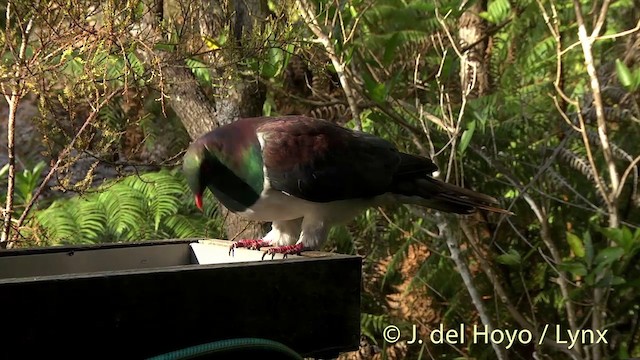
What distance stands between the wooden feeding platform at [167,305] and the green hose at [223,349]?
0.05 m

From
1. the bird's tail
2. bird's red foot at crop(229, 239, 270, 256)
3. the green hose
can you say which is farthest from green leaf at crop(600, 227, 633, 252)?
the green hose

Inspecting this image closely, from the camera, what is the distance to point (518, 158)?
2.74 meters

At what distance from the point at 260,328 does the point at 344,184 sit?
55 cm

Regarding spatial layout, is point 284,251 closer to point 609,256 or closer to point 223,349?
point 223,349

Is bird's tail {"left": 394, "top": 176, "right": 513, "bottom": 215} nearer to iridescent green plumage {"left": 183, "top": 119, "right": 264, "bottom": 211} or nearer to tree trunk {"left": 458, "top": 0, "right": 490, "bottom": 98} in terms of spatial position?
iridescent green plumage {"left": 183, "top": 119, "right": 264, "bottom": 211}

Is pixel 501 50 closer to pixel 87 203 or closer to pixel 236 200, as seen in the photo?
pixel 87 203

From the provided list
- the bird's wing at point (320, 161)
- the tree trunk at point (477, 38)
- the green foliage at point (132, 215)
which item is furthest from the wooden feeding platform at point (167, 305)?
the tree trunk at point (477, 38)

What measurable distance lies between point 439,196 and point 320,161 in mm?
341

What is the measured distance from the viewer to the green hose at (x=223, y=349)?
749 mm

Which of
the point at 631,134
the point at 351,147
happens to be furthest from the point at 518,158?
the point at 351,147

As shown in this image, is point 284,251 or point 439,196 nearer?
point 284,251

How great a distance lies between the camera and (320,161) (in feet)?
4.55

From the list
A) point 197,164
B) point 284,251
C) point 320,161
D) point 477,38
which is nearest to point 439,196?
point 320,161

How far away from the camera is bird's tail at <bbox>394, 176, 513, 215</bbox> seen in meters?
1.56
